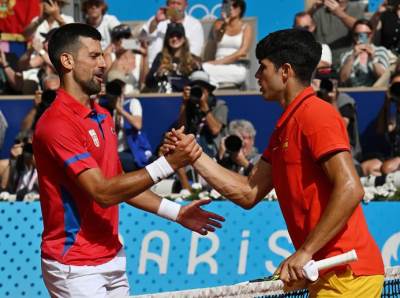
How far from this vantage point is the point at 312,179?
525cm

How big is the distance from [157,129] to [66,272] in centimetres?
687

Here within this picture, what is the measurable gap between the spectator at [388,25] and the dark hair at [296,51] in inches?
319

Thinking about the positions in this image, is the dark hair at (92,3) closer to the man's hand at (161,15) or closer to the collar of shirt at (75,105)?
the man's hand at (161,15)

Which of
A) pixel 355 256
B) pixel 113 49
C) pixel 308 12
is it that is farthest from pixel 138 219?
pixel 355 256

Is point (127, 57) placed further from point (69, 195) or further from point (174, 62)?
point (69, 195)

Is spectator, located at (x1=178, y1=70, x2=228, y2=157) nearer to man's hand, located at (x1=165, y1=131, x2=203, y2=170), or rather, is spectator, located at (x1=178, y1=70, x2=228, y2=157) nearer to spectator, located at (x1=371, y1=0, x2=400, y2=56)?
spectator, located at (x1=371, y1=0, x2=400, y2=56)

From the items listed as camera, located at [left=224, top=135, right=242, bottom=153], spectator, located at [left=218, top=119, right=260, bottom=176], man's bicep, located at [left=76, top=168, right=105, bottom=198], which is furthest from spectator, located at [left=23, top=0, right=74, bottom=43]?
man's bicep, located at [left=76, top=168, right=105, bottom=198]

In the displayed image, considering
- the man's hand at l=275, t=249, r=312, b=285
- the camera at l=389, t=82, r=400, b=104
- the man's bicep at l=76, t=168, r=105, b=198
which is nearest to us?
the man's hand at l=275, t=249, r=312, b=285

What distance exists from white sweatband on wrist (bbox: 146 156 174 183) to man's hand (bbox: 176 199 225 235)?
625 millimetres

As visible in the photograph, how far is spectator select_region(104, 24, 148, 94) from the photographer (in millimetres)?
13414

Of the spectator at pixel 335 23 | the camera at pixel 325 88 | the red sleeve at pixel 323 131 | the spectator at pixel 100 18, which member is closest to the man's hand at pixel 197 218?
the red sleeve at pixel 323 131

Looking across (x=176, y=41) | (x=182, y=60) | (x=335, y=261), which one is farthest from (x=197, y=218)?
(x=176, y=41)

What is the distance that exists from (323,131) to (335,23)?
874 cm

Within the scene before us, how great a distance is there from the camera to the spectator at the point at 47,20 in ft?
45.0
